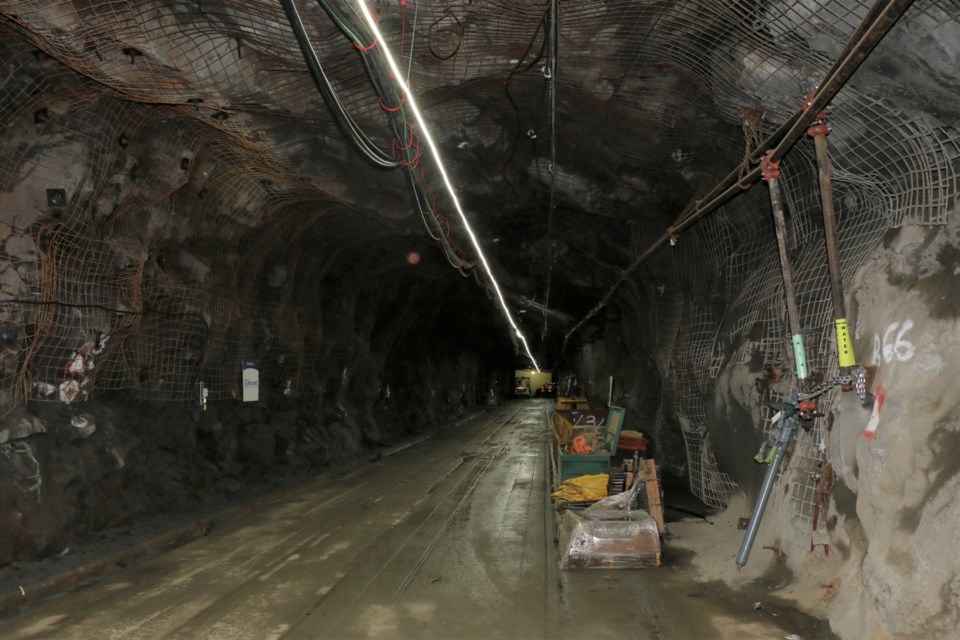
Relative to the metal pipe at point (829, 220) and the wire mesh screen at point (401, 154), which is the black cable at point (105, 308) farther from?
the metal pipe at point (829, 220)

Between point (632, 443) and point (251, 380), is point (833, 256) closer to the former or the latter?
point (632, 443)

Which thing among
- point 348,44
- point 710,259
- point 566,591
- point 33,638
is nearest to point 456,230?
point 710,259

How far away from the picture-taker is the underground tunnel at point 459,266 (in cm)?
569

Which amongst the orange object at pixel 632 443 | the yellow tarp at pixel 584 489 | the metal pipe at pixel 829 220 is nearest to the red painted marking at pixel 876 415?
the metal pipe at pixel 829 220

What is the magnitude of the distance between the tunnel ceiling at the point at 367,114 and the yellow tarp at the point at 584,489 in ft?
14.1

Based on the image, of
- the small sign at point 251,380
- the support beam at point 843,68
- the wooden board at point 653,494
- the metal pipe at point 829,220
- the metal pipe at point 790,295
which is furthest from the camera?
the small sign at point 251,380

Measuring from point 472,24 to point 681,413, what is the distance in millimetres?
7846

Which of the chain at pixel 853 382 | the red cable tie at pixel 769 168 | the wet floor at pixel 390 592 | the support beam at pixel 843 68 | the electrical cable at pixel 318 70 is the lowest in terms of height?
the wet floor at pixel 390 592

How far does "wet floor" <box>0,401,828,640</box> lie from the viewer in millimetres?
5848

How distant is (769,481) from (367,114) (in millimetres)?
7041

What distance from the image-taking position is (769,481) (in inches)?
269

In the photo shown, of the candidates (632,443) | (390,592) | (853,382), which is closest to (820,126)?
(853,382)

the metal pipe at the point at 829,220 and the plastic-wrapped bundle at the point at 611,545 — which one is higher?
the metal pipe at the point at 829,220

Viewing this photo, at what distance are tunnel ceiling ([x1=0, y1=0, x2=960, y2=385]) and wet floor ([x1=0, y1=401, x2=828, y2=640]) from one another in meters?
3.23
